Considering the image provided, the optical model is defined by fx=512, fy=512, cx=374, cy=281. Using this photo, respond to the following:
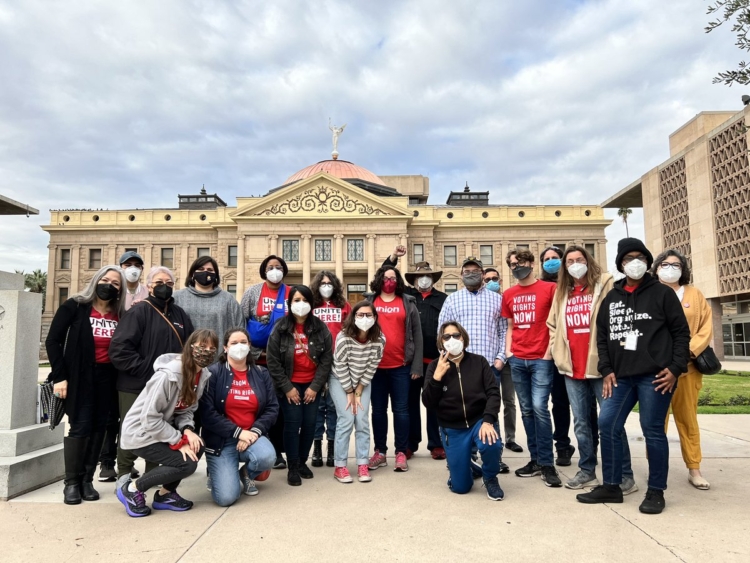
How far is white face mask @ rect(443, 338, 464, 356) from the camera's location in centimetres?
477

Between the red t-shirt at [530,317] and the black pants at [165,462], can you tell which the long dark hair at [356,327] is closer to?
the red t-shirt at [530,317]

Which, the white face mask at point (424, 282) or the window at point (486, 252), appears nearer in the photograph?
the white face mask at point (424, 282)

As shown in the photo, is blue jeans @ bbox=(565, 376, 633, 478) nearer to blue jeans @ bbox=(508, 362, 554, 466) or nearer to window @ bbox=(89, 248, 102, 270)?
blue jeans @ bbox=(508, 362, 554, 466)

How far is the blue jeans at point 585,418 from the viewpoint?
476 cm

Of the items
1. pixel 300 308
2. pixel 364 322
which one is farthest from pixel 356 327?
pixel 300 308

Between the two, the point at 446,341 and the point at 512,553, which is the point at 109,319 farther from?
the point at 512,553

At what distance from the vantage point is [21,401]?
484 centimetres

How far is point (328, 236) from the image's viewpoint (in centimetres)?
4369

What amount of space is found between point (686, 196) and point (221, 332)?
1255 inches

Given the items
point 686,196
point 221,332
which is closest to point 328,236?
point 686,196

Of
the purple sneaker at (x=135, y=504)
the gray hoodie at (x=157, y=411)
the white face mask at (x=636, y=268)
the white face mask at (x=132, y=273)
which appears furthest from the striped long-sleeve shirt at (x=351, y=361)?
the white face mask at (x=132, y=273)

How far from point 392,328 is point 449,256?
1591 inches

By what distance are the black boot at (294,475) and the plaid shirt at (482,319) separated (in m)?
2.22

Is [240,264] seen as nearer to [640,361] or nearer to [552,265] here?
[552,265]
